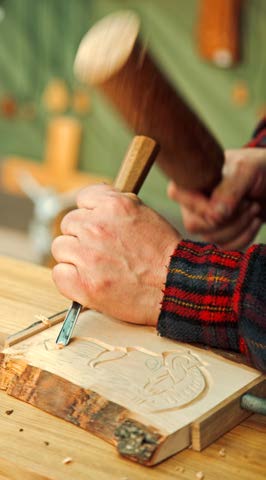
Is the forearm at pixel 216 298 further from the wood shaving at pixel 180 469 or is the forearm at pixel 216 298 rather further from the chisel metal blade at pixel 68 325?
the wood shaving at pixel 180 469

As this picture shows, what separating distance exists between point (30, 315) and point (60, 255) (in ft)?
0.38

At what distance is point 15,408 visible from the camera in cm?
101

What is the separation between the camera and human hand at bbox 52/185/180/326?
1.20m

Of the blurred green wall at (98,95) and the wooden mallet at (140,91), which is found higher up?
the wooden mallet at (140,91)

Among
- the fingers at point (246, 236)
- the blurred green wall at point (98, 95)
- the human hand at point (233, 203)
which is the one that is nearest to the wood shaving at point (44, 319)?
the human hand at point (233, 203)

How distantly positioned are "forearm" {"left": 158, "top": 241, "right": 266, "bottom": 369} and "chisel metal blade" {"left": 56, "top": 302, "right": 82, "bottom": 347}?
14cm

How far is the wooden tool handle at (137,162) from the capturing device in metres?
1.29

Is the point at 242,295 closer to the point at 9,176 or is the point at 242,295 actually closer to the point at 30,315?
the point at 30,315

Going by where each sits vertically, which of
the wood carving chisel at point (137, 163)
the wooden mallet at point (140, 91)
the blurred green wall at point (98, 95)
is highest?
the wooden mallet at point (140, 91)

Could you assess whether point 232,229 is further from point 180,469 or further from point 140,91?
point 180,469

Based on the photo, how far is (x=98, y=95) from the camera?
4262 millimetres

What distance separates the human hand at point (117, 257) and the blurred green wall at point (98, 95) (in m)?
2.68

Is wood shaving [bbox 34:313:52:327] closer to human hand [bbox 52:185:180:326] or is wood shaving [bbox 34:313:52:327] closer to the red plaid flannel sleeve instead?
human hand [bbox 52:185:180:326]

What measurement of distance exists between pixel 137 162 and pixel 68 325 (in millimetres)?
325
